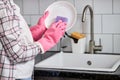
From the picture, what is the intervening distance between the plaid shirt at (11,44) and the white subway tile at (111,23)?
2.19ft

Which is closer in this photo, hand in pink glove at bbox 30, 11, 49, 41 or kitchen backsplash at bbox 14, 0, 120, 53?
hand in pink glove at bbox 30, 11, 49, 41

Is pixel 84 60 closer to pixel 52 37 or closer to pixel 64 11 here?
pixel 64 11

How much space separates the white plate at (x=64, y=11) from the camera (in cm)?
158

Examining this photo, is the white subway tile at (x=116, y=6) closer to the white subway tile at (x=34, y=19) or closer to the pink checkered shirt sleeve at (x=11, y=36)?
the white subway tile at (x=34, y=19)

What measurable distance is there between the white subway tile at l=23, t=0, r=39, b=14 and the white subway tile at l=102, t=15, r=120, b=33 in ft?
1.53

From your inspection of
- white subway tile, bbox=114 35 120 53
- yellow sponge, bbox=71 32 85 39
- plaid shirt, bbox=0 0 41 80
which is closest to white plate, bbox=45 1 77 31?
yellow sponge, bbox=71 32 85 39

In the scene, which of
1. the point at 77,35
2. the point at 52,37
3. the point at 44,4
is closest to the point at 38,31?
the point at 52,37

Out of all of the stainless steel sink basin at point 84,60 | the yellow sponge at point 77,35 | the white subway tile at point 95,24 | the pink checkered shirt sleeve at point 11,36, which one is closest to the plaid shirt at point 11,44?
the pink checkered shirt sleeve at point 11,36

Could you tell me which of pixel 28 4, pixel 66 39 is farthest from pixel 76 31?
pixel 28 4

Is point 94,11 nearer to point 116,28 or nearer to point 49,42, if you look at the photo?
point 116,28

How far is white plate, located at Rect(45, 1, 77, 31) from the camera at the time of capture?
158 centimetres

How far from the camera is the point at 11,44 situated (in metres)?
1.02

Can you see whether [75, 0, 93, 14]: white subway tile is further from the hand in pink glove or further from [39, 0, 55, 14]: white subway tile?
the hand in pink glove

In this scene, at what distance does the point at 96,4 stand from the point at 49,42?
22.9 inches
